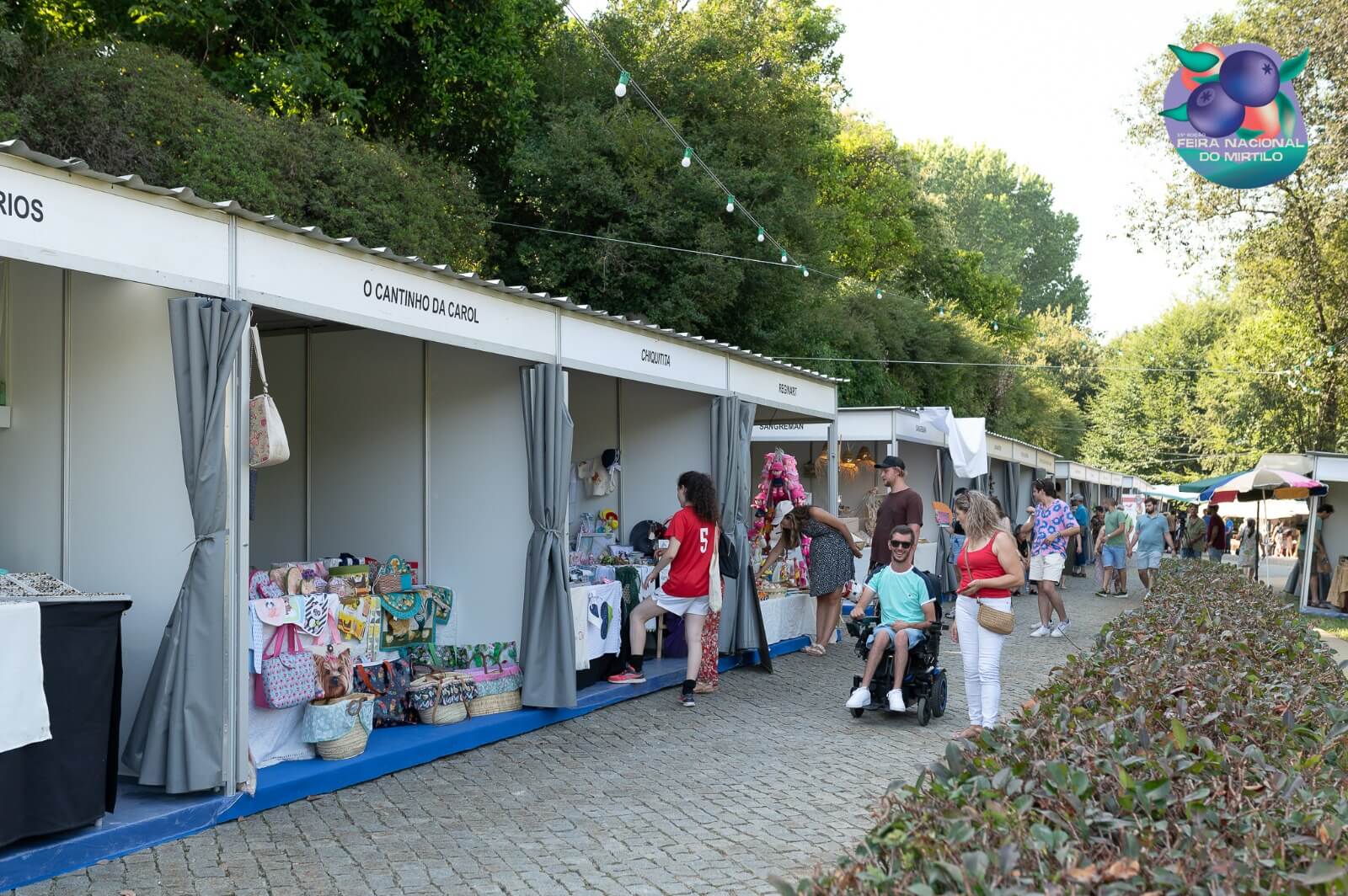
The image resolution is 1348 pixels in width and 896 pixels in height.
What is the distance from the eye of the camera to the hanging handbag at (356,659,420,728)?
22.3 feet

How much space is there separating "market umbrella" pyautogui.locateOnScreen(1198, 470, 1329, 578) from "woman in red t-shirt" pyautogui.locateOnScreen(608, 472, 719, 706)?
10.9 m

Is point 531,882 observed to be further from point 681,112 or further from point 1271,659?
point 681,112

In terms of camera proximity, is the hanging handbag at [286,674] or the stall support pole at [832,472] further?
the stall support pole at [832,472]

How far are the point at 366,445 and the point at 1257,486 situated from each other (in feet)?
43.2

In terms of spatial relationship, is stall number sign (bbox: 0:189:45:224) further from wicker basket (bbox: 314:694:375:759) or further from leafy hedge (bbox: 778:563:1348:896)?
leafy hedge (bbox: 778:563:1348:896)

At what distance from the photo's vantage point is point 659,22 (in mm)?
24188

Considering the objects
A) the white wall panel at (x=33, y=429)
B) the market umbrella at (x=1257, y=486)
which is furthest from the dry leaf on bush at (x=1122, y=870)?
the market umbrella at (x=1257, y=486)

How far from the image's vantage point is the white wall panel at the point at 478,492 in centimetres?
782

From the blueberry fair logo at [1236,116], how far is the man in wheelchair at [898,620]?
5.85 meters

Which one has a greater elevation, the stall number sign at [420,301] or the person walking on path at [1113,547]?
the stall number sign at [420,301]

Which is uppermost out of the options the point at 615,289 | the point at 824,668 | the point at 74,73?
the point at 74,73

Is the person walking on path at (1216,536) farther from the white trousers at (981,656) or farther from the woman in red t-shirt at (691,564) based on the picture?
the white trousers at (981,656)

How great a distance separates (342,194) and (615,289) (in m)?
5.76

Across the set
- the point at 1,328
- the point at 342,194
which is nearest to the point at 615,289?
the point at 342,194
